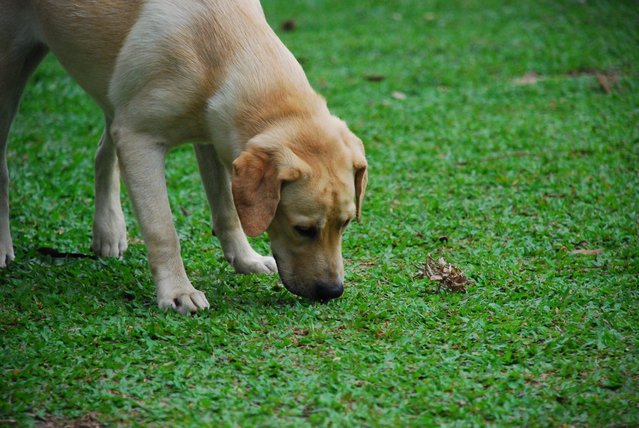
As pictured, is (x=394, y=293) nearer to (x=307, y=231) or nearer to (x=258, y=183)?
(x=307, y=231)

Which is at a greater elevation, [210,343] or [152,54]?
[152,54]

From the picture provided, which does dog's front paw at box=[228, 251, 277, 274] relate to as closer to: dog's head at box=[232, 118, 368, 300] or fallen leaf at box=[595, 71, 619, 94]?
dog's head at box=[232, 118, 368, 300]

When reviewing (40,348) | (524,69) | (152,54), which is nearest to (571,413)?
(40,348)

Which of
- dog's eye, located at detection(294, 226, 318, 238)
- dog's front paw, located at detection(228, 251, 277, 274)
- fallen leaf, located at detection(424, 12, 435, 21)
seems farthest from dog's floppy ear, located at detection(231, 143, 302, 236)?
fallen leaf, located at detection(424, 12, 435, 21)

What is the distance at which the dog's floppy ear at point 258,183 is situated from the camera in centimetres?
403

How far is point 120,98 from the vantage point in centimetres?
456

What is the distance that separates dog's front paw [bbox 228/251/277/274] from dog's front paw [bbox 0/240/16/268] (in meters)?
1.39

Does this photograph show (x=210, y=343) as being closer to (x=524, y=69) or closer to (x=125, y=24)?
(x=125, y=24)

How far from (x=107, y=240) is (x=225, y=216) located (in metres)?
0.84

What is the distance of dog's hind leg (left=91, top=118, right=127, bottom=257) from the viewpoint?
5.40m

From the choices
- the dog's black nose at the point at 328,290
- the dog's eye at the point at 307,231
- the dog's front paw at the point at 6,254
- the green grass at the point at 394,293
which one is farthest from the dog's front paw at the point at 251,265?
the dog's front paw at the point at 6,254

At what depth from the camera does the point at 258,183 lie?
159 inches

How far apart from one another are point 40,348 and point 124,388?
0.63m

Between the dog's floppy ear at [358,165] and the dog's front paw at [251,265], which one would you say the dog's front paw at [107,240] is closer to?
the dog's front paw at [251,265]
